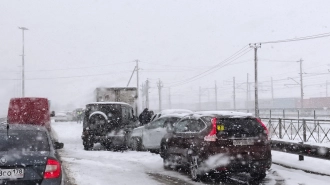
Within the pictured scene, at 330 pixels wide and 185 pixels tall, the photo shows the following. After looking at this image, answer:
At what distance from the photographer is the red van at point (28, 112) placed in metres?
18.2

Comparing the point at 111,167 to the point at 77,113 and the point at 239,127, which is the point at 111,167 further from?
the point at 77,113

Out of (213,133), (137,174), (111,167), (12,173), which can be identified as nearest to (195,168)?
(213,133)

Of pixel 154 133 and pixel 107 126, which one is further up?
pixel 107 126

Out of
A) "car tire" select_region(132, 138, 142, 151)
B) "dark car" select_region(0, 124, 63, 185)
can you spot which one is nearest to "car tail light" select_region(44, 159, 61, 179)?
"dark car" select_region(0, 124, 63, 185)

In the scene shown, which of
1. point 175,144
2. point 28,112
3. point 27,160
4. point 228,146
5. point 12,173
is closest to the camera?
point 12,173

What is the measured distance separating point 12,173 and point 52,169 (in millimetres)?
541

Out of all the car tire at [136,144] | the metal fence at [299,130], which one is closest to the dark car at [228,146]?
the car tire at [136,144]

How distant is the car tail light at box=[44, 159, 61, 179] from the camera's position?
5.76 meters

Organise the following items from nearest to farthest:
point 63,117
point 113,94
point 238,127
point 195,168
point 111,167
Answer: point 238,127 < point 195,168 < point 111,167 < point 113,94 < point 63,117

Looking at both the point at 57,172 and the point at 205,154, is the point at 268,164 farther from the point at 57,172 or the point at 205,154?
the point at 57,172

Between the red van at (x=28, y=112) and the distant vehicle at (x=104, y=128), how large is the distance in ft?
8.31

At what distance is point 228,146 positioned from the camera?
873 cm

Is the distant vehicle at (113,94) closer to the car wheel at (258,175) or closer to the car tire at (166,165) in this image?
the car tire at (166,165)

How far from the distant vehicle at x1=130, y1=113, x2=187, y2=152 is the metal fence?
21.3ft
